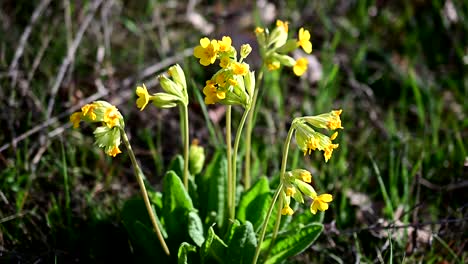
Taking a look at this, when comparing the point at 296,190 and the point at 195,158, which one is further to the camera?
the point at 195,158

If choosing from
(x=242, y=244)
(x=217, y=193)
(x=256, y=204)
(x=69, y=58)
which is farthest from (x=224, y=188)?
(x=69, y=58)

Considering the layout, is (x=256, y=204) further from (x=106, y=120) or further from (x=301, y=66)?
(x=106, y=120)

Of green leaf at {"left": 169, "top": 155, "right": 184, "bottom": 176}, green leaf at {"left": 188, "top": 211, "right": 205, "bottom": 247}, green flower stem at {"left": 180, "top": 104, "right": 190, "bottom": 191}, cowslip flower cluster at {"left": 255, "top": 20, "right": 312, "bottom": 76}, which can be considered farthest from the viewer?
green leaf at {"left": 169, "top": 155, "right": 184, "bottom": 176}

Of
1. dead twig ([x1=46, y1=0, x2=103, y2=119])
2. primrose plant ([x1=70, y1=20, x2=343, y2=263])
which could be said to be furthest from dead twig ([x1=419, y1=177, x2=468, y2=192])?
dead twig ([x1=46, y1=0, x2=103, y2=119])

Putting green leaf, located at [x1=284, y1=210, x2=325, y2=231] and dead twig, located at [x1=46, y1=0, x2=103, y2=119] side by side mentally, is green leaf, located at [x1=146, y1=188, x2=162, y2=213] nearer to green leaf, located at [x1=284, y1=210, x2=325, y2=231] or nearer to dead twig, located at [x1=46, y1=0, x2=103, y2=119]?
green leaf, located at [x1=284, y1=210, x2=325, y2=231]

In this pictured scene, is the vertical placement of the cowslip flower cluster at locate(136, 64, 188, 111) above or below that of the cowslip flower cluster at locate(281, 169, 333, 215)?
above

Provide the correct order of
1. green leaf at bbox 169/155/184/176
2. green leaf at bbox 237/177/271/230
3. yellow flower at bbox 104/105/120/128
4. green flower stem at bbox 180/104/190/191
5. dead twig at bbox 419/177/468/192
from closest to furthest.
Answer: yellow flower at bbox 104/105/120/128, green flower stem at bbox 180/104/190/191, green leaf at bbox 237/177/271/230, green leaf at bbox 169/155/184/176, dead twig at bbox 419/177/468/192

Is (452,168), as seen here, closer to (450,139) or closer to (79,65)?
Answer: (450,139)
